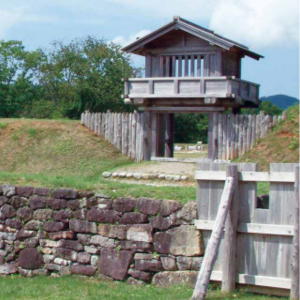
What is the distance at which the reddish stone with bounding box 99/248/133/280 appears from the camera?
9.83m

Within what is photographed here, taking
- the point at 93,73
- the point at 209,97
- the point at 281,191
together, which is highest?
the point at 93,73

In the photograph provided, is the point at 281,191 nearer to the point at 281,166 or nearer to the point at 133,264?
the point at 281,166

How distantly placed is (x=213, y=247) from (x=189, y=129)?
48.8m

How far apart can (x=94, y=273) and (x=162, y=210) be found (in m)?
1.57

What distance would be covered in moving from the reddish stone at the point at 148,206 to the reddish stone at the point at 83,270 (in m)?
1.27

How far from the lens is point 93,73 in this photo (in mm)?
54281

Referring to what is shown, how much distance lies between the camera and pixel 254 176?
8.91m

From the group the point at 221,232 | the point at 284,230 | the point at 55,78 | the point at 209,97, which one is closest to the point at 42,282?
the point at 221,232

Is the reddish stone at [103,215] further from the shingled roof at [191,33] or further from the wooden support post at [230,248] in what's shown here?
the shingled roof at [191,33]

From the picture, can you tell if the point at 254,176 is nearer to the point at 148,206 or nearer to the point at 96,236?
the point at 148,206

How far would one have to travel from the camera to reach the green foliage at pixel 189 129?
5562cm

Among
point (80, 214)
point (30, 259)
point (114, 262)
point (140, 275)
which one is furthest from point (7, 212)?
point (140, 275)

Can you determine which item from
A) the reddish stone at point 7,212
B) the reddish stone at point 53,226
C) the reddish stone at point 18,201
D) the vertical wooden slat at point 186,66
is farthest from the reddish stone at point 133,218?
the vertical wooden slat at point 186,66

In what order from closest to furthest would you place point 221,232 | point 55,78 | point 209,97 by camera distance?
point 221,232, point 209,97, point 55,78
